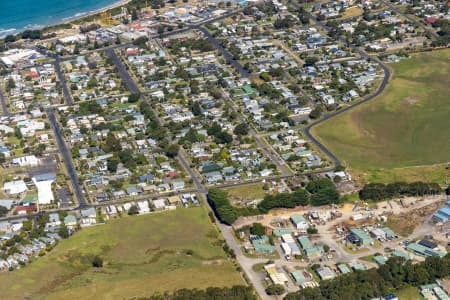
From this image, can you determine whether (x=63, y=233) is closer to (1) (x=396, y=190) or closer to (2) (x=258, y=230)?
(2) (x=258, y=230)

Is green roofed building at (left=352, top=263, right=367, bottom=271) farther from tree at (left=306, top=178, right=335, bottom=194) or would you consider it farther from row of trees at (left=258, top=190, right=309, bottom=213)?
tree at (left=306, top=178, right=335, bottom=194)

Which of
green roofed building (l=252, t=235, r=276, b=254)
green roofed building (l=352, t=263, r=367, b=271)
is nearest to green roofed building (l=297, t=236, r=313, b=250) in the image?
green roofed building (l=252, t=235, r=276, b=254)

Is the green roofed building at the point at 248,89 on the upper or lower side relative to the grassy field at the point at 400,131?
upper

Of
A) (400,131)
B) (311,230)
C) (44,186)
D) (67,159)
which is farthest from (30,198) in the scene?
(400,131)

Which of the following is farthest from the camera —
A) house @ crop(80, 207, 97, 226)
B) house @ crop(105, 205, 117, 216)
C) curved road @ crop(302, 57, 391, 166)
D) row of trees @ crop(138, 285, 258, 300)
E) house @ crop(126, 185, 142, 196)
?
curved road @ crop(302, 57, 391, 166)

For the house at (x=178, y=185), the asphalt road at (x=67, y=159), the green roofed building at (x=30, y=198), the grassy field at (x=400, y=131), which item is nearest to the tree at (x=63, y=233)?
the asphalt road at (x=67, y=159)

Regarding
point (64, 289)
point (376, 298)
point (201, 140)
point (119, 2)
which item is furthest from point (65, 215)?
point (119, 2)

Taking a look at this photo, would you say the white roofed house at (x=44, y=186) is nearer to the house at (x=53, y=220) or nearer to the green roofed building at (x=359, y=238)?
the house at (x=53, y=220)
